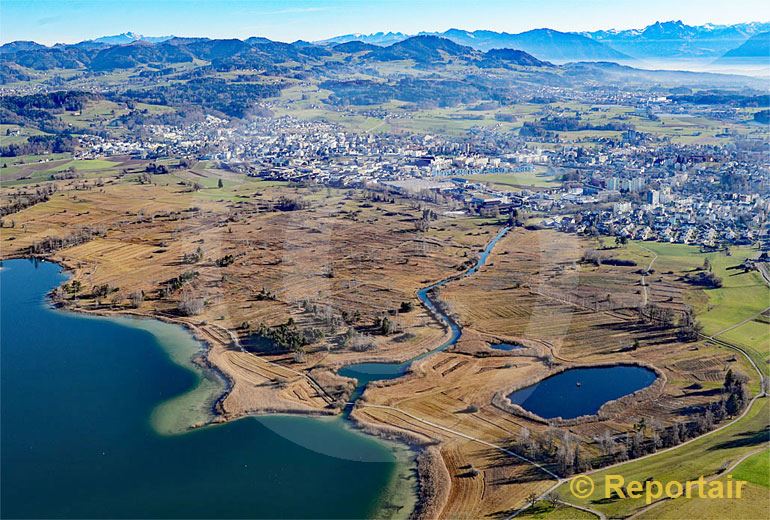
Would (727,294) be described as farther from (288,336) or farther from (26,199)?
(26,199)

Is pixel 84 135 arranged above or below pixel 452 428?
above

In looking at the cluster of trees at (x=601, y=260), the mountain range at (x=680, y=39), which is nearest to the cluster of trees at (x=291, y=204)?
the cluster of trees at (x=601, y=260)

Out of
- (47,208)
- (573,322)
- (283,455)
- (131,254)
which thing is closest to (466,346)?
(573,322)

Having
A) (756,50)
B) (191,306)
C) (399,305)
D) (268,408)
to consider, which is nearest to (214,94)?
(191,306)

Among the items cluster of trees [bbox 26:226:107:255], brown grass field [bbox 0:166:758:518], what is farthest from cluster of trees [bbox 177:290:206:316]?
cluster of trees [bbox 26:226:107:255]

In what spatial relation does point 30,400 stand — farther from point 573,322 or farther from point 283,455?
point 573,322

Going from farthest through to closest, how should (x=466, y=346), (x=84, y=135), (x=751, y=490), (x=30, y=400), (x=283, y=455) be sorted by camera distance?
(x=84, y=135) → (x=466, y=346) → (x=30, y=400) → (x=283, y=455) → (x=751, y=490)
